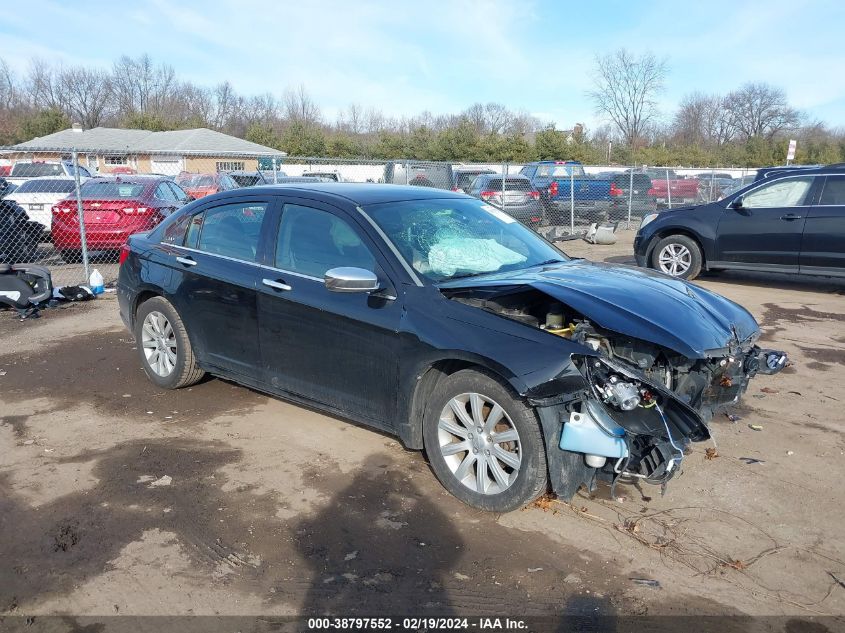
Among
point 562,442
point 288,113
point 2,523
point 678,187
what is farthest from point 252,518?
point 288,113

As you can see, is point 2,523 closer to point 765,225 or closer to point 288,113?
point 765,225

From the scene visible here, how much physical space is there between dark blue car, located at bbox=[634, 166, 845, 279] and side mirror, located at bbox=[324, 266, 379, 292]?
792 cm

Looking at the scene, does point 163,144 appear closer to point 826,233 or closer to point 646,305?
point 826,233

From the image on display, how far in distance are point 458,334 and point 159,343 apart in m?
3.05

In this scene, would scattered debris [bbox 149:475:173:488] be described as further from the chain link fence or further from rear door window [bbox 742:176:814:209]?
rear door window [bbox 742:176:814:209]

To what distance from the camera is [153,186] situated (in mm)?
13102

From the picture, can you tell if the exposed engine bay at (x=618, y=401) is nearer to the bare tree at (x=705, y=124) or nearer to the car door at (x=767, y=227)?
the car door at (x=767, y=227)

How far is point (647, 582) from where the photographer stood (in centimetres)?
323

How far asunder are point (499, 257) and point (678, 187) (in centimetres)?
2041

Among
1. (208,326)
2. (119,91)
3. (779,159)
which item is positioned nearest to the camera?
(208,326)

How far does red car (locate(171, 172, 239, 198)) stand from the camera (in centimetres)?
1959

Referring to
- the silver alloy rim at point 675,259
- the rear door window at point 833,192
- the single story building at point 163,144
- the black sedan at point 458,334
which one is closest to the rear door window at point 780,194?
the rear door window at point 833,192

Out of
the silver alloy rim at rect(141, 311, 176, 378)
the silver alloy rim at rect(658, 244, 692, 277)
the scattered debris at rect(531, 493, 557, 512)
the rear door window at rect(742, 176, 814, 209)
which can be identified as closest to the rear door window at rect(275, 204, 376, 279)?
the silver alloy rim at rect(141, 311, 176, 378)

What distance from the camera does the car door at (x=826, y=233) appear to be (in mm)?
9570
